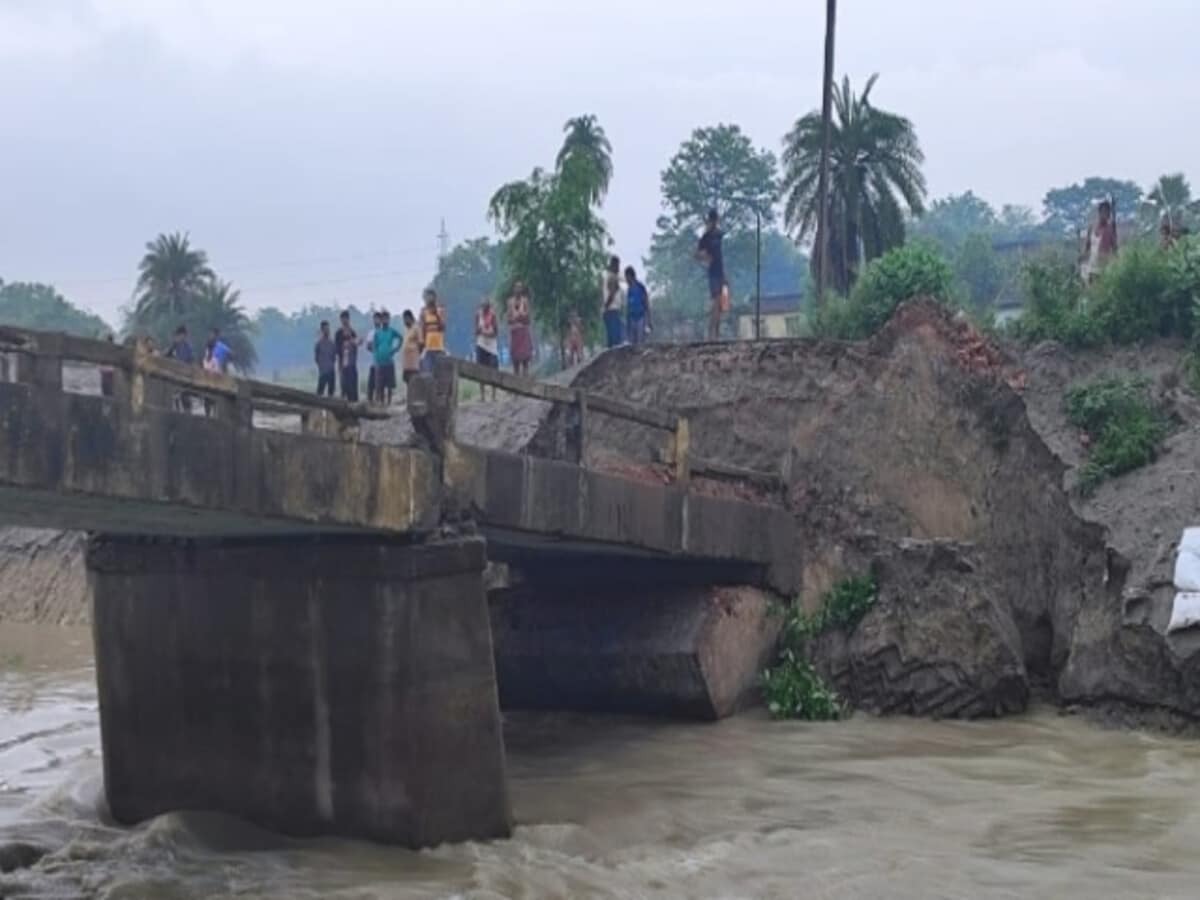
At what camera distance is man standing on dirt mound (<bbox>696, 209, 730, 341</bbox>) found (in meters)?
24.4

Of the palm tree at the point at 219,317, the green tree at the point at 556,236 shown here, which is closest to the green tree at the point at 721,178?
the palm tree at the point at 219,317

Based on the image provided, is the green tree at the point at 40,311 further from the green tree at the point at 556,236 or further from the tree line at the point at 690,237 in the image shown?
the green tree at the point at 556,236

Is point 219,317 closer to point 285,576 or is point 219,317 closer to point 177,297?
point 177,297

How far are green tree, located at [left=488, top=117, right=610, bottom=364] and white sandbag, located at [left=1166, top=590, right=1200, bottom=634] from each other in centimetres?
1385

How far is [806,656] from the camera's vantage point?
19297 millimetres

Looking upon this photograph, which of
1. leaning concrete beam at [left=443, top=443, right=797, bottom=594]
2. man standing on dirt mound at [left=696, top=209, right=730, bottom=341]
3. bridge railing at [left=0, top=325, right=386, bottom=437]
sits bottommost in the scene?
→ leaning concrete beam at [left=443, top=443, right=797, bottom=594]

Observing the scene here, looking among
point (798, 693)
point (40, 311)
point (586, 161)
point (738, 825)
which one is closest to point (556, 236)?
point (586, 161)

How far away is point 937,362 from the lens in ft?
71.4

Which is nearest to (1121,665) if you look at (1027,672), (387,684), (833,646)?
(1027,672)

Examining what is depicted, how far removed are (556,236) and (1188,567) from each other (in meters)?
13.9

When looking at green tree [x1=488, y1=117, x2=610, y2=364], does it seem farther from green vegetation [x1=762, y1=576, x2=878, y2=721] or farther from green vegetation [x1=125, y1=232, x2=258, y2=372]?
green vegetation [x1=125, y1=232, x2=258, y2=372]

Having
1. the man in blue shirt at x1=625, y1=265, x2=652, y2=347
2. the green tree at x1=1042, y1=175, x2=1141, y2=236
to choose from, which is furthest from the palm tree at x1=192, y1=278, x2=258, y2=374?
the green tree at x1=1042, y1=175, x2=1141, y2=236

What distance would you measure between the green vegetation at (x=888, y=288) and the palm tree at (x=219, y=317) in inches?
1316

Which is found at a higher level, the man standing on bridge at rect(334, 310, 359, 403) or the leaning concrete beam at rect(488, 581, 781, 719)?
the man standing on bridge at rect(334, 310, 359, 403)
